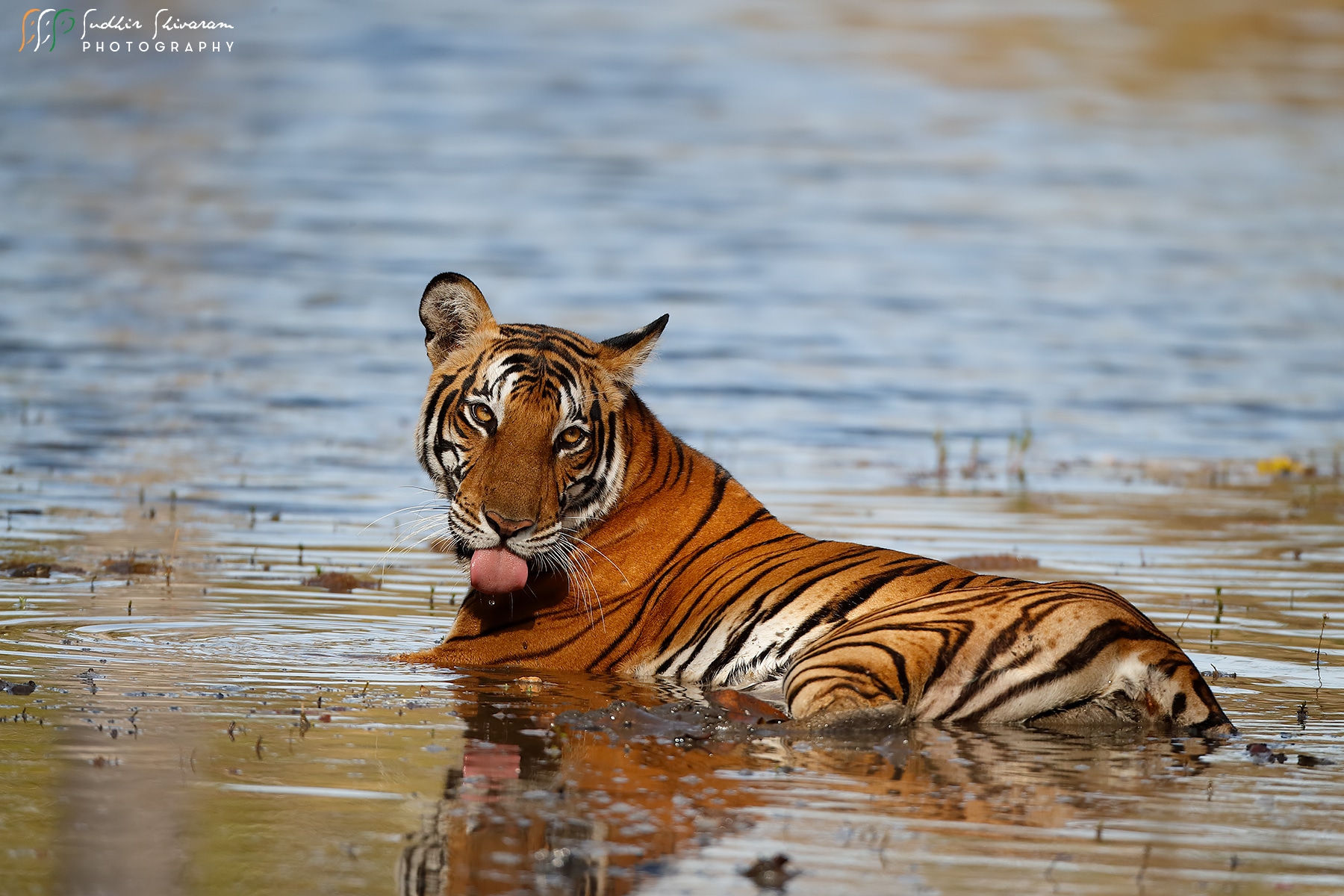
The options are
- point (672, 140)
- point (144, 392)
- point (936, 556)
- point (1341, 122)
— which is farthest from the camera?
point (1341, 122)

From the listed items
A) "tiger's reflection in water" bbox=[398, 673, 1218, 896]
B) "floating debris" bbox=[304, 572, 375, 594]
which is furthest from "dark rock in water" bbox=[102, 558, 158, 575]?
"tiger's reflection in water" bbox=[398, 673, 1218, 896]

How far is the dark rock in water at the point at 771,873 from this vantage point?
3.79 metres

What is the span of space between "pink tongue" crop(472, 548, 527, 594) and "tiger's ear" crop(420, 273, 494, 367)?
2.70 feet

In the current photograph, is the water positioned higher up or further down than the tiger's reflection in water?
higher up

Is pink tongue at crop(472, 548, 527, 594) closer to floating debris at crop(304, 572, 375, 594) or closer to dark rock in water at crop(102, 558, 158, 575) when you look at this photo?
floating debris at crop(304, 572, 375, 594)

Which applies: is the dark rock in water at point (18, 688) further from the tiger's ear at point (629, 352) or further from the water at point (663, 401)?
the tiger's ear at point (629, 352)

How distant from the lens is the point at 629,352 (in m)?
6.49

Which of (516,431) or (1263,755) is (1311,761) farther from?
(516,431)

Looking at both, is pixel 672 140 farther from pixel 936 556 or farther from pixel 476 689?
pixel 476 689

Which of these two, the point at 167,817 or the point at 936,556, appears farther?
the point at 936,556

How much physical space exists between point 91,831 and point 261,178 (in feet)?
80.2

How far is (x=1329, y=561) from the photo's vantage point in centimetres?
929

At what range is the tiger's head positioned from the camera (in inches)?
236

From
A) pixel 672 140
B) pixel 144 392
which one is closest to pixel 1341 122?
pixel 672 140
